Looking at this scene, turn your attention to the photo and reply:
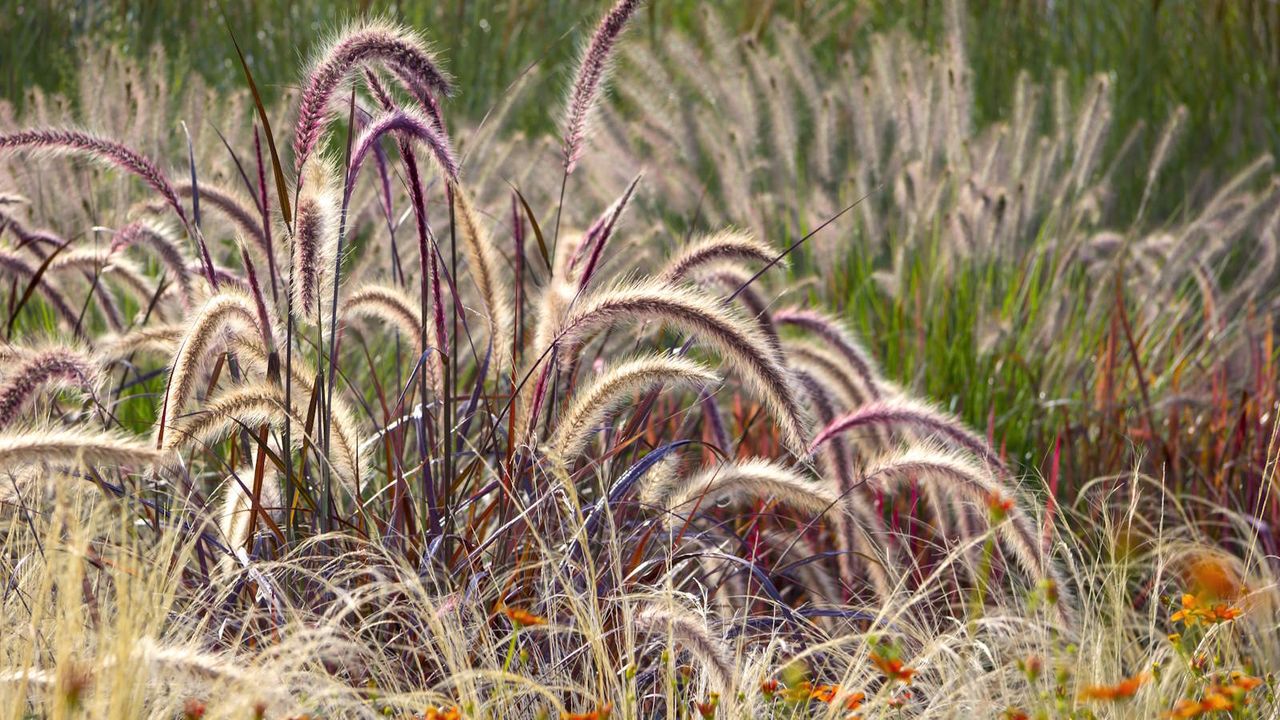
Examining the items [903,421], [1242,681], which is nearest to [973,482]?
[903,421]

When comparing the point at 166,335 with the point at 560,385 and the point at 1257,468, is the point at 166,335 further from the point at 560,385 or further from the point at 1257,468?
the point at 1257,468

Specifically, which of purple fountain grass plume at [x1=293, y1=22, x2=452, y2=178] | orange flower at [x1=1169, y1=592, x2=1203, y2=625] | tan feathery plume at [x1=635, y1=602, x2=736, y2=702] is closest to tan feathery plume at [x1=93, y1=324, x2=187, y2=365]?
purple fountain grass plume at [x1=293, y1=22, x2=452, y2=178]

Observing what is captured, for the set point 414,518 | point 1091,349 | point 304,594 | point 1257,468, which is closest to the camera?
point 304,594

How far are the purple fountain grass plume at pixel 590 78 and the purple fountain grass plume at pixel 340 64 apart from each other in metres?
0.42

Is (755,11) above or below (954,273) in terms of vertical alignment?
above

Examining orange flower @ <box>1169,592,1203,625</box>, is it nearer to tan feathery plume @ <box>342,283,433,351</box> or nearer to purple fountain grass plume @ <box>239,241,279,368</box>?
tan feathery plume @ <box>342,283,433,351</box>

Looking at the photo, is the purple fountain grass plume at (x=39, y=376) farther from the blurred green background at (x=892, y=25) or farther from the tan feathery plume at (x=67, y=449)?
the blurred green background at (x=892, y=25)

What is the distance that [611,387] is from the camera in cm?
267

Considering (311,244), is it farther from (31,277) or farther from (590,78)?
(31,277)

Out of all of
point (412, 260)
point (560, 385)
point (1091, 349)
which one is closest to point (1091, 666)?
point (560, 385)

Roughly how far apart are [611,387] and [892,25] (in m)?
8.77

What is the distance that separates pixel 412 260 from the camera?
4.32 metres

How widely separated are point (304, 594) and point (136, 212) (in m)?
1.32

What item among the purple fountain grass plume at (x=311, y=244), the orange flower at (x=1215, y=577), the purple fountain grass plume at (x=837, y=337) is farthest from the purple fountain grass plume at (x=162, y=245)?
the orange flower at (x=1215, y=577)
